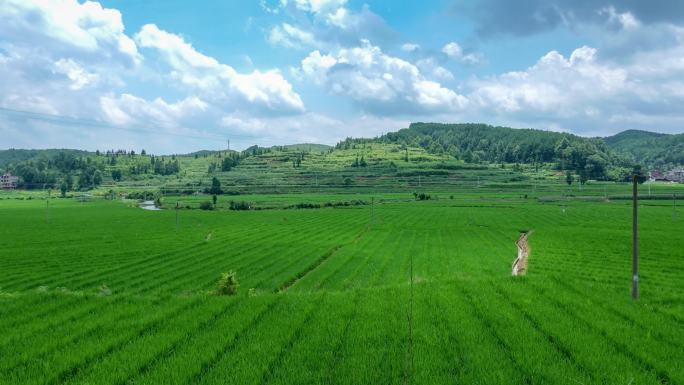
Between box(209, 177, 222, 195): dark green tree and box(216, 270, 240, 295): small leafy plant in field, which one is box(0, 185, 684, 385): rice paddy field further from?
box(209, 177, 222, 195): dark green tree

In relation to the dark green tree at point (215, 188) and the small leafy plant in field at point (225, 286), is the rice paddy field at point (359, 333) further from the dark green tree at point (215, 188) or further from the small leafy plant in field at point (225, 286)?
the dark green tree at point (215, 188)

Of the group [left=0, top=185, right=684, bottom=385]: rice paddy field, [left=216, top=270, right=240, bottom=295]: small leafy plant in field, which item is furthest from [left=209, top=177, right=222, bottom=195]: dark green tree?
[left=216, top=270, right=240, bottom=295]: small leafy plant in field

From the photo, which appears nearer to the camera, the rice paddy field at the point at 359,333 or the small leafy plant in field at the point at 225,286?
the rice paddy field at the point at 359,333

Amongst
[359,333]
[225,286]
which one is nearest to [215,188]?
[225,286]

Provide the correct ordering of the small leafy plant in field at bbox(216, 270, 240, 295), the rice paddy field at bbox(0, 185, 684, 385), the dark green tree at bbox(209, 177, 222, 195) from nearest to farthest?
the rice paddy field at bbox(0, 185, 684, 385), the small leafy plant in field at bbox(216, 270, 240, 295), the dark green tree at bbox(209, 177, 222, 195)

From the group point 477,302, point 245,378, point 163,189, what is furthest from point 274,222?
point 163,189

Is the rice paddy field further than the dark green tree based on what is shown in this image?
No

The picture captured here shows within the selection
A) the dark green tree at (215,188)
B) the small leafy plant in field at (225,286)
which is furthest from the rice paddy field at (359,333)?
the dark green tree at (215,188)

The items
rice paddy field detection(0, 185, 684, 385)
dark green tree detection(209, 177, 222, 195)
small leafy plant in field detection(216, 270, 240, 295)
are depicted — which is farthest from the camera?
dark green tree detection(209, 177, 222, 195)

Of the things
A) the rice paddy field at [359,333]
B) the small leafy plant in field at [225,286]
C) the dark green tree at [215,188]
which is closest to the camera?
the rice paddy field at [359,333]

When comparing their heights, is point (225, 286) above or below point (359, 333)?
below

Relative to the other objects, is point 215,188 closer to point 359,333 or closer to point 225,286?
point 225,286

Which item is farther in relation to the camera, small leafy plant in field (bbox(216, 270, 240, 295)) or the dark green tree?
the dark green tree

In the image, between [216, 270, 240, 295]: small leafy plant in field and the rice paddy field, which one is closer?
the rice paddy field
